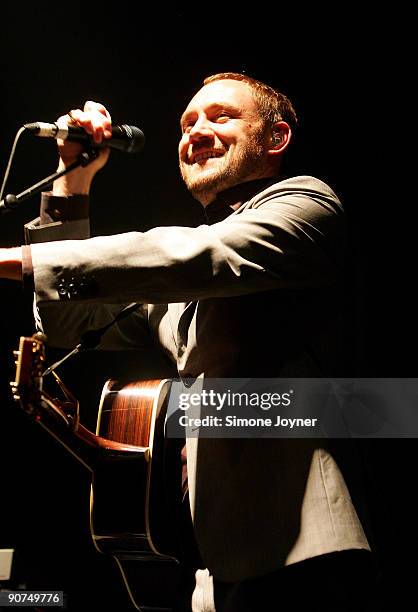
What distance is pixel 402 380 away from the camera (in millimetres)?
1997

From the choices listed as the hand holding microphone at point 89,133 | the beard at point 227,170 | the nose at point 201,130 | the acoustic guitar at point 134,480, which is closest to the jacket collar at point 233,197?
the beard at point 227,170

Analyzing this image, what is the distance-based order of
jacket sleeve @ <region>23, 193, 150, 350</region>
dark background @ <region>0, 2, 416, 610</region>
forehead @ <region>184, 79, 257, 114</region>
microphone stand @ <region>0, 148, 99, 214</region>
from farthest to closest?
dark background @ <region>0, 2, 416, 610</region>, forehead @ <region>184, 79, 257, 114</region>, jacket sleeve @ <region>23, 193, 150, 350</region>, microphone stand @ <region>0, 148, 99, 214</region>

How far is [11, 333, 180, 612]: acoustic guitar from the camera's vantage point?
157cm

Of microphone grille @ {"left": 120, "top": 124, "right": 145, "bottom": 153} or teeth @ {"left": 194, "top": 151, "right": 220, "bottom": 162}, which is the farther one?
teeth @ {"left": 194, "top": 151, "right": 220, "bottom": 162}

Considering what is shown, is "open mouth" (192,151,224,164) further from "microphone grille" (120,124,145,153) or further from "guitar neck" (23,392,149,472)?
"guitar neck" (23,392,149,472)

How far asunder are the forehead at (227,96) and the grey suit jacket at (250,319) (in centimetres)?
40

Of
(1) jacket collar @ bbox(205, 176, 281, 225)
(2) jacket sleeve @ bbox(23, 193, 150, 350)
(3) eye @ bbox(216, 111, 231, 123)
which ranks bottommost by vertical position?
(2) jacket sleeve @ bbox(23, 193, 150, 350)

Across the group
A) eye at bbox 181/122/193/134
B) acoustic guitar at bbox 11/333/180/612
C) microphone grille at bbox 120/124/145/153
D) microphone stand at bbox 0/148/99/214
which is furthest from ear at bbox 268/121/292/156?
acoustic guitar at bbox 11/333/180/612

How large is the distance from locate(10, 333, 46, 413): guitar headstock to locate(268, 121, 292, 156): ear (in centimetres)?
85

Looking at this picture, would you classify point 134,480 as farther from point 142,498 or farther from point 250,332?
point 250,332

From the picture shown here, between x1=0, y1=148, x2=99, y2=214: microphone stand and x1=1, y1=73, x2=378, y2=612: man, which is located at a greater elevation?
x1=0, y1=148, x2=99, y2=214: microphone stand

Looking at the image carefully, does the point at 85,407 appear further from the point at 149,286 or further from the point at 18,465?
the point at 149,286

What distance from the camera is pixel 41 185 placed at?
1.44 metres

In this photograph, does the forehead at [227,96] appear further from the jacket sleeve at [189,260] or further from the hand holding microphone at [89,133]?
the jacket sleeve at [189,260]
